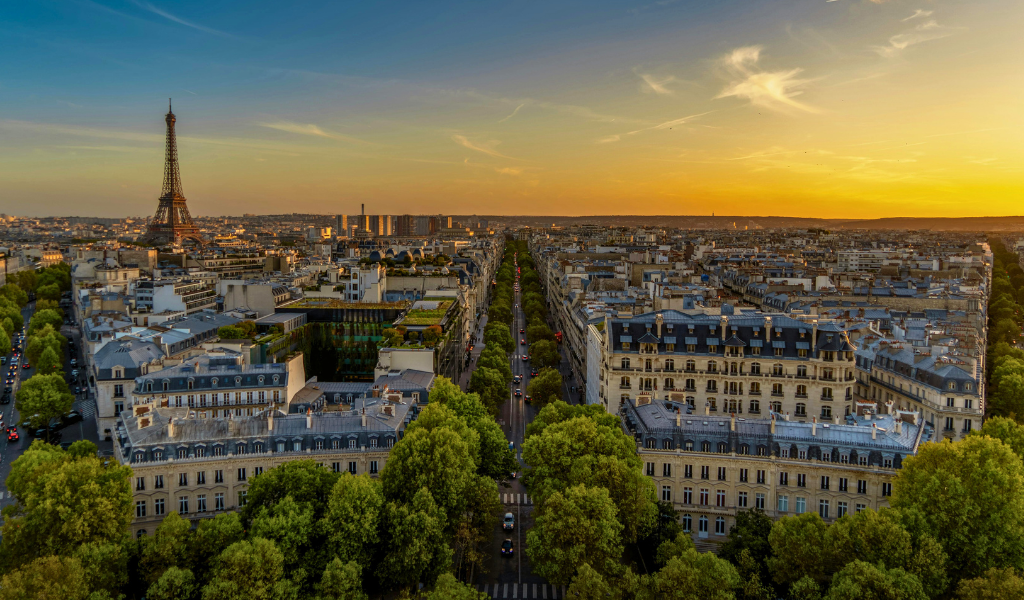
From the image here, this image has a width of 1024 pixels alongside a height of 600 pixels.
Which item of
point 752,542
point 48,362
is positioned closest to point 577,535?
point 752,542

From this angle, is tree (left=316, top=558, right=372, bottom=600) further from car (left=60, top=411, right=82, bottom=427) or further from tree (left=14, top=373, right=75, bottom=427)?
car (left=60, top=411, right=82, bottom=427)

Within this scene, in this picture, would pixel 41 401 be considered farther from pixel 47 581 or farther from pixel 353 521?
pixel 353 521

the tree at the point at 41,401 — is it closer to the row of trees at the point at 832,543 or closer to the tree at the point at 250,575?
the tree at the point at 250,575

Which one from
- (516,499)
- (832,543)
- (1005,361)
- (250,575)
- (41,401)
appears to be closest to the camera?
(250,575)

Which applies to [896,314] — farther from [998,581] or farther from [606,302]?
[998,581]

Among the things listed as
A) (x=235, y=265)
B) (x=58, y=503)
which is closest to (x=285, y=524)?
(x=58, y=503)

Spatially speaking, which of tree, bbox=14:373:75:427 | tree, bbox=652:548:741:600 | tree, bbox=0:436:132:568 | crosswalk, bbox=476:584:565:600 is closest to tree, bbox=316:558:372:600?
crosswalk, bbox=476:584:565:600

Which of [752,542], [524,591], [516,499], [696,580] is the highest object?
[696,580]
